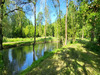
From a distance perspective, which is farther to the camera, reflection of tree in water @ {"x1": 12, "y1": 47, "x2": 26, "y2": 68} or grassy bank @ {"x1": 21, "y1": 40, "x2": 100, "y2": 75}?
reflection of tree in water @ {"x1": 12, "y1": 47, "x2": 26, "y2": 68}

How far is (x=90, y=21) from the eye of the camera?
6781 millimetres

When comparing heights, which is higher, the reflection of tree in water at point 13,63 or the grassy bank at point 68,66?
the grassy bank at point 68,66

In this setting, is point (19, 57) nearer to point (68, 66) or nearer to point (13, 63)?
point (13, 63)

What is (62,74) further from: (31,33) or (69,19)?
(31,33)

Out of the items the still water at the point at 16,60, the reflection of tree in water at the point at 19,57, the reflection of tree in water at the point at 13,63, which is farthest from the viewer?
the reflection of tree in water at the point at 19,57

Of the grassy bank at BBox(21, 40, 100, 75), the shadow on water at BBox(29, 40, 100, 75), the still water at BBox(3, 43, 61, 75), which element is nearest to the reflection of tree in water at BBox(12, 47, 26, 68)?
the still water at BBox(3, 43, 61, 75)

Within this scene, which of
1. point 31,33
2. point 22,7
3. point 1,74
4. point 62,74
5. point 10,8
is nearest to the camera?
point 62,74

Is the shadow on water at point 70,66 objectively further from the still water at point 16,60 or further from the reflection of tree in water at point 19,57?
the reflection of tree in water at point 19,57

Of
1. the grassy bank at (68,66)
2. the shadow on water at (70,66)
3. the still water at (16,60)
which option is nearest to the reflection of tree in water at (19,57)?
the still water at (16,60)

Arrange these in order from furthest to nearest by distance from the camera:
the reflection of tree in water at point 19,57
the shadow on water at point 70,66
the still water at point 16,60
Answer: the reflection of tree in water at point 19,57
the still water at point 16,60
the shadow on water at point 70,66

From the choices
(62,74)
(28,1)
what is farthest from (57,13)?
(62,74)

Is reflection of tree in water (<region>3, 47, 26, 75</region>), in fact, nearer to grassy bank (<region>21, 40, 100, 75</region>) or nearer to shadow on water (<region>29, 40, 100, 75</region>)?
grassy bank (<region>21, 40, 100, 75</region>)

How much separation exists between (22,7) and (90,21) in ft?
27.8

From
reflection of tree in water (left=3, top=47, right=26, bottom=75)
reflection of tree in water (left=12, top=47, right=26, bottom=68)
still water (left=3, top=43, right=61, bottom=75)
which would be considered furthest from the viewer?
reflection of tree in water (left=12, top=47, right=26, bottom=68)
